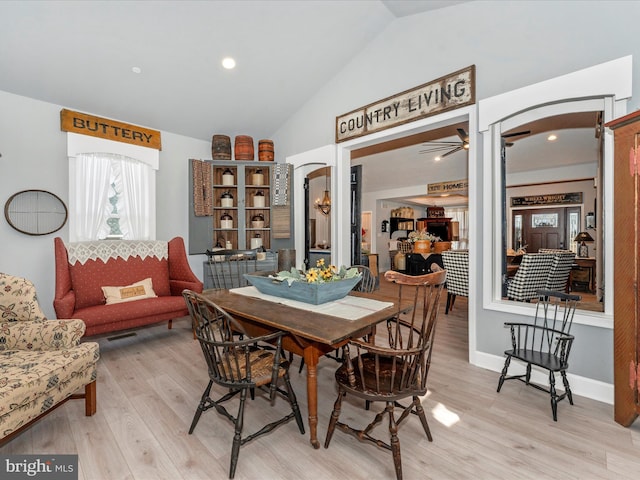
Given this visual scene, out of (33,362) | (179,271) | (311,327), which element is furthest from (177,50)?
(311,327)

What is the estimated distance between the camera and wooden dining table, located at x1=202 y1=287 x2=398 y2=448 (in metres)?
1.63

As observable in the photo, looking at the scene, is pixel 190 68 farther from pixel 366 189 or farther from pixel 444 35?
pixel 366 189

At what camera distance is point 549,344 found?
2.34 m

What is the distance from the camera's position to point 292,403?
75.3 inches

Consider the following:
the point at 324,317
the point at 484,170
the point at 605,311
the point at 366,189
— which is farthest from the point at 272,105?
the point at 366,189

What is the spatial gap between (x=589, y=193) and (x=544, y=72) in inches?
238

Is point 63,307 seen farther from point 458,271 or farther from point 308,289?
point 458,271

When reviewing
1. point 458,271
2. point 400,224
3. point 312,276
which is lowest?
point 458,271

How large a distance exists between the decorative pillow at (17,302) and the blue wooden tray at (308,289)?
1553 millimetres

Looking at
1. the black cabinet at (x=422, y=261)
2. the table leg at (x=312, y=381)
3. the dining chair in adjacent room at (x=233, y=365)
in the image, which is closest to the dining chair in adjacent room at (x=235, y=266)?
the dining chair in adjacent room at (x=233, y=365)

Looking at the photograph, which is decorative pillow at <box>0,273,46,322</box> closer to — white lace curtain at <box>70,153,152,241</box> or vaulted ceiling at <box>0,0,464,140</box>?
white lace curtain at <box>70,153,152,241</box>

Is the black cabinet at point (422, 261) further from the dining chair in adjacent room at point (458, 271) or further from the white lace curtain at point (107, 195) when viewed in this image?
the white lace curtain at point (107, 195)

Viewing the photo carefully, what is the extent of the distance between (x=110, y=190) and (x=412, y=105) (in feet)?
12.8

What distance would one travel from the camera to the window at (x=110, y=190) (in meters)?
3.90
